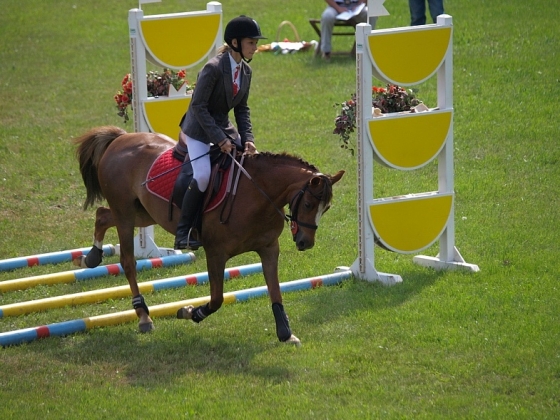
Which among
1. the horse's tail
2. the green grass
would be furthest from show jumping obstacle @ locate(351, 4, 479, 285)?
the horse's tail

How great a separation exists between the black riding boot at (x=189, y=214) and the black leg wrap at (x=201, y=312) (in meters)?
0.52

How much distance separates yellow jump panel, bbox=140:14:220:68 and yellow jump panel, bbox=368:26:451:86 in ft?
7.31

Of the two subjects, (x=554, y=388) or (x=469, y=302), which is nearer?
(x=554, y=388)

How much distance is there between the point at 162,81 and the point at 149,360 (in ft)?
13.2

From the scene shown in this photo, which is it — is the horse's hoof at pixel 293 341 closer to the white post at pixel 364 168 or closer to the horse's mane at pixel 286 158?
the horse's mane at pixel 286 158

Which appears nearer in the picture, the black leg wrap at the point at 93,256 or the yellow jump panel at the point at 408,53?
the yellow jump panel at the point at 408,53

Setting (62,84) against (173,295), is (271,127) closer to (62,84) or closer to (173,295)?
(62,84)

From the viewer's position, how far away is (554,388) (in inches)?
240

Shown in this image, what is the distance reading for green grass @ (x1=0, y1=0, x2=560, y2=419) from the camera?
621cm

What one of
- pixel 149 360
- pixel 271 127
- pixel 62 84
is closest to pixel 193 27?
pixel 149 360

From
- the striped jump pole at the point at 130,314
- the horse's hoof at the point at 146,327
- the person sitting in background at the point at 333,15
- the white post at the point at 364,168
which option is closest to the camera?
the striped jump pole at the point at 130,314

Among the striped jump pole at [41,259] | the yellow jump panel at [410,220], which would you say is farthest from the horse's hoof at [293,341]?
the striped jump pole at [41,259]

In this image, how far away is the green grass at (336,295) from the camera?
621 centimetres

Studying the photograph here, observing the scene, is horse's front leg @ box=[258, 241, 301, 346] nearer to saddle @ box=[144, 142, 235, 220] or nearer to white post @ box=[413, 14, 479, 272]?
saddle @ box=[144, 142, 235, 220]
